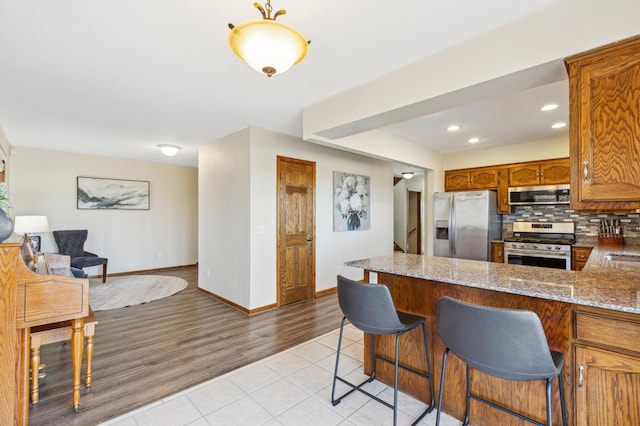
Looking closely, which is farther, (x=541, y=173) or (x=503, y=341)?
(x=541, y=173)

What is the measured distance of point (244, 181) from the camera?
3975mm

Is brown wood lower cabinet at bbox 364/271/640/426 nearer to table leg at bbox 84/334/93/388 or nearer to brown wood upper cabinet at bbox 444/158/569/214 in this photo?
table leg at bbox 84/334/93/388

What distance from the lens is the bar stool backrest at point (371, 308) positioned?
1.71 meters

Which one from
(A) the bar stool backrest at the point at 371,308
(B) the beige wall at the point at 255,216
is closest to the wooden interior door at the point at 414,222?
(B) the beige wall at the point at 255,216

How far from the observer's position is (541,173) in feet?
15.1

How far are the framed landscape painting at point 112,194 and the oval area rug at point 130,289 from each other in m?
1.48

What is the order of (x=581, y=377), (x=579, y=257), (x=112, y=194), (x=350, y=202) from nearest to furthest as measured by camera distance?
(x=581, y=377), (x=579, y=257), (x=350, y=202), (x=112, y=194)

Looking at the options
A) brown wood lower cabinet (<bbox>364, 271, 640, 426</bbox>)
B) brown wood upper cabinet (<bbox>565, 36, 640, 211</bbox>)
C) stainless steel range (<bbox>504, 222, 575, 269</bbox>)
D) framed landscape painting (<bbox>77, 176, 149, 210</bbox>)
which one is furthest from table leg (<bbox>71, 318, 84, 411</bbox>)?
stainless steel range (<bbox>504, 222, 575, 269</bbox>)

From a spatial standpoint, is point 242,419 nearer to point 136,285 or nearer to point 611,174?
point 611,174

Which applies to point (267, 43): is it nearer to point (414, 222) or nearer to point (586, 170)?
point (586, 170)

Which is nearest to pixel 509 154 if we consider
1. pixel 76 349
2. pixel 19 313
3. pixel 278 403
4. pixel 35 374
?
pixel 278 403

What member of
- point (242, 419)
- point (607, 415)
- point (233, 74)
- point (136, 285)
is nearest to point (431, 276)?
point (607, 415)

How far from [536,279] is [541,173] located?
3837 mm

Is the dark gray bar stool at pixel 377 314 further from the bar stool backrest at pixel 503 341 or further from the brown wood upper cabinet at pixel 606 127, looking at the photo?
the brown wood upper cabinet at pixel 606 127
